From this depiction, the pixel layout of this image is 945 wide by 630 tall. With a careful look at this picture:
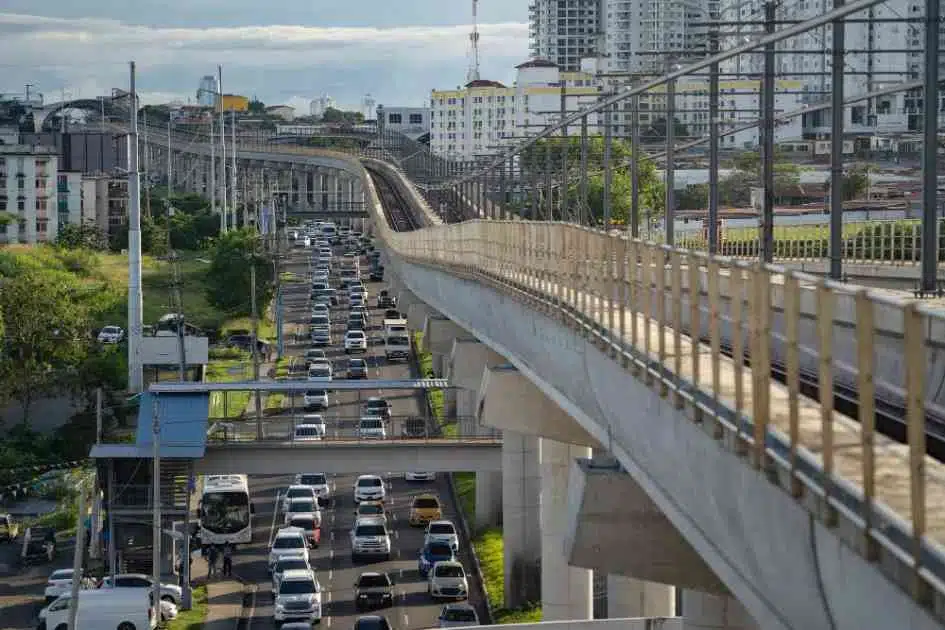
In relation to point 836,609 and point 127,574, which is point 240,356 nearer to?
point 127,574

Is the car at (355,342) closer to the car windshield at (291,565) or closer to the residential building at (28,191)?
the residential building at (28,191)

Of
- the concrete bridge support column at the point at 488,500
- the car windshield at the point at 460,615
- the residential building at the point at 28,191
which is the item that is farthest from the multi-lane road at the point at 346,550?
the residential building at the point at 28,191

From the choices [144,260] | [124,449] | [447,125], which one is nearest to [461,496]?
[124,449]

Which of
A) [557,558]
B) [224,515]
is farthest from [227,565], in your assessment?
[557,558]

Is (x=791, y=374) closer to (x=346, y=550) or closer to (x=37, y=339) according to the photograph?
(x=346, y=550)

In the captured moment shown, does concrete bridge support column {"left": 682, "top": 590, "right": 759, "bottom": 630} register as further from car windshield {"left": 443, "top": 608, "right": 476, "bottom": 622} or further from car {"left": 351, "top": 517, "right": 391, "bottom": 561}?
car {"left": 351, "top": 517, "right": 391, "bottom": 561}

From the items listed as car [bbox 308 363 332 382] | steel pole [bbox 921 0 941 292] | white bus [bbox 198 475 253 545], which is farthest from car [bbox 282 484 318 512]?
steel pole [bbox 921 0 941 292]
